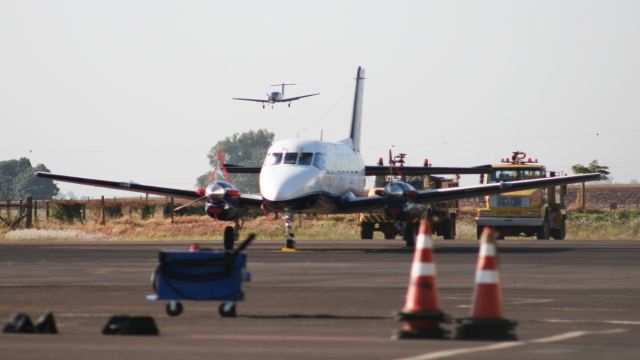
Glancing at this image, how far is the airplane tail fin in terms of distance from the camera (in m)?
49.2

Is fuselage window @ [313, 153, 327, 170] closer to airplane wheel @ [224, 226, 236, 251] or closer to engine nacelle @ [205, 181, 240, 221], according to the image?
engine nacelle @ [205, 181, 240, 221]

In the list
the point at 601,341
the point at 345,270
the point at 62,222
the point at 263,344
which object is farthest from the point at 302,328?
the point at 62,222

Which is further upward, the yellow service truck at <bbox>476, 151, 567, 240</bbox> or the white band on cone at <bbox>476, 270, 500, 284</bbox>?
the yellow service truck at <bbox>476, 151, 567, 240</bbox>

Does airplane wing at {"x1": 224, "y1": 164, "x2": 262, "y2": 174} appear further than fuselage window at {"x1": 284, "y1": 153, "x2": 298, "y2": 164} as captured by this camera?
Yes

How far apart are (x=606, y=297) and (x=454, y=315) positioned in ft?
12.2

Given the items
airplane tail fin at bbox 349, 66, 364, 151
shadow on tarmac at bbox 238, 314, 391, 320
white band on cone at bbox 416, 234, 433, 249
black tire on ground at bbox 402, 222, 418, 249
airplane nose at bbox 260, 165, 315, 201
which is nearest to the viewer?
white band on cone at bbox 416, 234, 433, 249

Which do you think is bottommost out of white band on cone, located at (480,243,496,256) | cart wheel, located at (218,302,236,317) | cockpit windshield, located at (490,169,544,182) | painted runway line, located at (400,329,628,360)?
painted runway line, located at (400,329,628,360)

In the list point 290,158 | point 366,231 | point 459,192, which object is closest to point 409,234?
point 459,192

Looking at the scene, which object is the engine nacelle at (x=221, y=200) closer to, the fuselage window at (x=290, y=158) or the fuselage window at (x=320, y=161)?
the fuselage window at (x=290, y=158)

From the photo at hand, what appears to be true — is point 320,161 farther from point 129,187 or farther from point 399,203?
point 129,187

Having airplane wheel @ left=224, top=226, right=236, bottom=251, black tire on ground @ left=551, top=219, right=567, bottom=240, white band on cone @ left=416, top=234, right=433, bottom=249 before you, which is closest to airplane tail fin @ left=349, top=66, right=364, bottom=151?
black tire on ground @ left=551, top=219, right=567, bottom=240

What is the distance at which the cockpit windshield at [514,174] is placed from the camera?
5034cm

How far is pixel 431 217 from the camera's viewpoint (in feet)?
168

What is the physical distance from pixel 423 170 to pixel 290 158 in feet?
25.2
